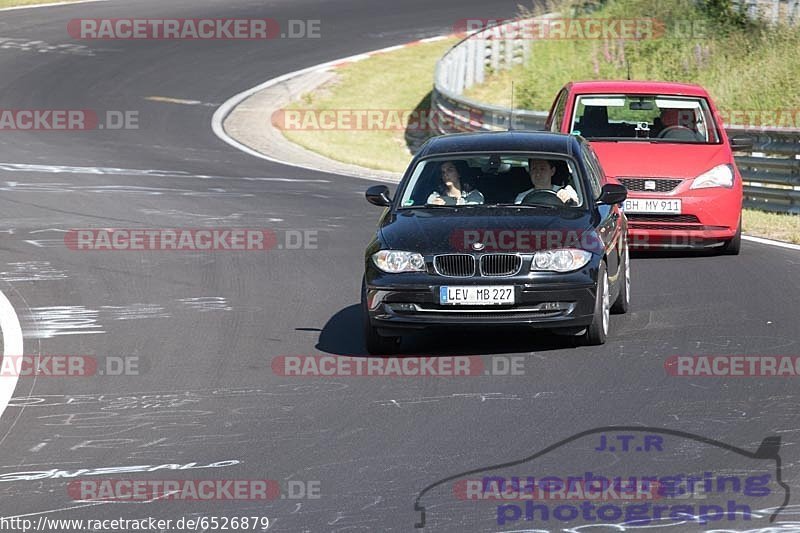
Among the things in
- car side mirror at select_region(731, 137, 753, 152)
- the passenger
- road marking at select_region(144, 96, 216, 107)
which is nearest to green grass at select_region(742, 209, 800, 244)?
car side mirror at select_region(731, 137, 753, 152)

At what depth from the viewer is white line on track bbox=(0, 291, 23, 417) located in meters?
9.24

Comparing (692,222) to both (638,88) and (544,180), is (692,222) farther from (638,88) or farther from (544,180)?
(544,180)

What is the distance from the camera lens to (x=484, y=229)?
10.4 metres

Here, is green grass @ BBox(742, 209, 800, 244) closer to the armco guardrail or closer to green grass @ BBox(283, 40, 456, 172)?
the armco guardrail

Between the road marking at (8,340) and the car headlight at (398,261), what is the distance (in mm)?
2540

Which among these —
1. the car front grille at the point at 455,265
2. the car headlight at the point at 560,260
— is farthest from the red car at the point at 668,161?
the car front grille at the point at 455,265

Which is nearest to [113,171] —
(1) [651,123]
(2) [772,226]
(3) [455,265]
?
(1) [651,123]

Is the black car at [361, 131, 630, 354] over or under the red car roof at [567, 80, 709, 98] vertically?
over

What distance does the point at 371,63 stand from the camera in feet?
123

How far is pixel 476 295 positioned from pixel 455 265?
27 cm

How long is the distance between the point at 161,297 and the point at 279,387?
377 centimetres

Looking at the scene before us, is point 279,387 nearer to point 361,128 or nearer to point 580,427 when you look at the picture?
point 580,427

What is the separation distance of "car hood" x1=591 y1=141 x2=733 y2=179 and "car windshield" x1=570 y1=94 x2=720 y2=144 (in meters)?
0.21

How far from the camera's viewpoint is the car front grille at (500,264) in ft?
33.0
